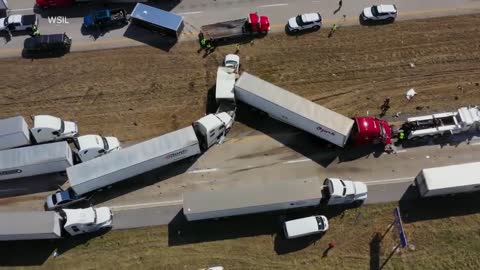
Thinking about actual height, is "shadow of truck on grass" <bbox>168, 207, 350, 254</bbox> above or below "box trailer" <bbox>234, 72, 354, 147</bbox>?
below

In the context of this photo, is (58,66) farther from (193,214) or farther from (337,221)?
(337,221)

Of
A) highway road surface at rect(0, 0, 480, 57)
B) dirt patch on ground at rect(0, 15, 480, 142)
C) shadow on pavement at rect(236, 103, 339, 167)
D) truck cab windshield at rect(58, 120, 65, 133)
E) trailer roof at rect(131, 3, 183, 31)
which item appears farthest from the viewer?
highway road surface at rect(0, 0, 480, 57)

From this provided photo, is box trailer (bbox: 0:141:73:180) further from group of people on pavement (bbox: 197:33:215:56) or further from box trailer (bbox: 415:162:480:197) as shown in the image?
box trailer (bbox: 415:162:480:197)

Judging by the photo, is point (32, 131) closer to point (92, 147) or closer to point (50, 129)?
point (50, 129)

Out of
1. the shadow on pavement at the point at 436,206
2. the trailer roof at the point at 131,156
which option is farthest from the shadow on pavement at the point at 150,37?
the shadow on pavement at the point at 436,206

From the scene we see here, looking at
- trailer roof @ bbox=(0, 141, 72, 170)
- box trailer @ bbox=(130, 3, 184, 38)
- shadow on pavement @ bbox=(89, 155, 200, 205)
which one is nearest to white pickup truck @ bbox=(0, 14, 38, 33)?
box trailer @ bbox=(130, 3, 184, 38)


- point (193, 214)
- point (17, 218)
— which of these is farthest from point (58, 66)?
point (193, 214)
